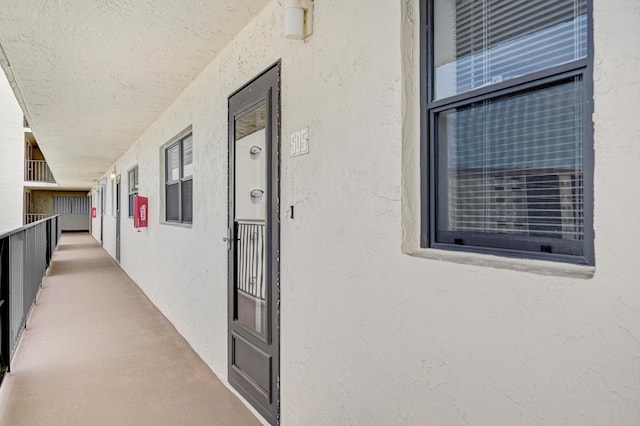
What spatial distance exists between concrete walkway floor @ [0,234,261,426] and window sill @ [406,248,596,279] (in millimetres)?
1773

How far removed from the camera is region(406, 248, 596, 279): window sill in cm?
94

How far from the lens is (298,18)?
6.43 ft

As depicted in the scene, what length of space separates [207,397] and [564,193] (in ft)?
8.49

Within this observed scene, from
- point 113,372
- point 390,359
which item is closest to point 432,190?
point 390,359

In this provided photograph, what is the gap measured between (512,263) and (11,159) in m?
18.3

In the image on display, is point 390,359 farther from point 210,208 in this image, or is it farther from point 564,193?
point 210,208

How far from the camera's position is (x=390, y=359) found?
57.5 inches

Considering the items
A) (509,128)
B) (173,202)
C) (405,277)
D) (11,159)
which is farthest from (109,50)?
(11,159)

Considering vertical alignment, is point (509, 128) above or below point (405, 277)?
above

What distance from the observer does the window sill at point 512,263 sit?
3.10 feet

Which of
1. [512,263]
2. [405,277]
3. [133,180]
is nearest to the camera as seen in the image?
[512,263]

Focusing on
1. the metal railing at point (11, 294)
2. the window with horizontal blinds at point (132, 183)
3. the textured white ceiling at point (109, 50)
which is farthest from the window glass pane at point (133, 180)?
the metal railing at point (11, 294)

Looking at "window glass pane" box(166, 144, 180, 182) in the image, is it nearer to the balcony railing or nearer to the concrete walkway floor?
the concrete walkway floor

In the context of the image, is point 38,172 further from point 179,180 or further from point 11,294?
point 11,294
